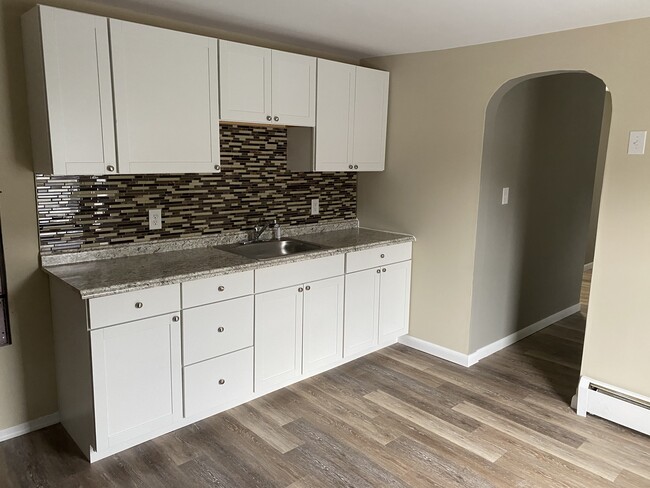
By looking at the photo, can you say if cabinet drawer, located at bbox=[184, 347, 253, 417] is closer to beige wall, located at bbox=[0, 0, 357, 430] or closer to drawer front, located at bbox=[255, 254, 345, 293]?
drawer front, located at bbox=[255, 254, 345, 293]

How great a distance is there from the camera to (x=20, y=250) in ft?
8.29

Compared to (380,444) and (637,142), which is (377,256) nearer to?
(380,444)

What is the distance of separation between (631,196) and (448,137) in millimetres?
1194

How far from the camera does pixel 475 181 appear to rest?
334cm

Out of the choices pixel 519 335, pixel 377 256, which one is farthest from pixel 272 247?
pixel 519 335

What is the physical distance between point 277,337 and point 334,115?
153 cm

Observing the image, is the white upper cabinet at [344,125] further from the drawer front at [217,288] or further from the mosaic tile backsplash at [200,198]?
the drawer front at [217,288]

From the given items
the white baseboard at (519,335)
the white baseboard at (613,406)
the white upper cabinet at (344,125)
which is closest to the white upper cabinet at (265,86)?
the white upper cabinet at (344,125)

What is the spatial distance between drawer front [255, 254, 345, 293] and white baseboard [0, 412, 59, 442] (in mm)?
1295

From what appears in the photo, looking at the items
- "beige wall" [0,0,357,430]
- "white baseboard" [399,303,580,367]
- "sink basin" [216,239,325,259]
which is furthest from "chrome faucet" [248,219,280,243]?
"white baseboard" [399,303,580,367]

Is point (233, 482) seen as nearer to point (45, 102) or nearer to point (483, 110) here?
point (45, 102)

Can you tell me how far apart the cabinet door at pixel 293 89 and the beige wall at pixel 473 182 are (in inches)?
31.1

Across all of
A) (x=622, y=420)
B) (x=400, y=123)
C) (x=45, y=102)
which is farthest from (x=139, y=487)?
(x=400, y=123)

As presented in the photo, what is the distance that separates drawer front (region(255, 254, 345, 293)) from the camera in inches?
113
